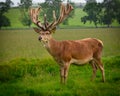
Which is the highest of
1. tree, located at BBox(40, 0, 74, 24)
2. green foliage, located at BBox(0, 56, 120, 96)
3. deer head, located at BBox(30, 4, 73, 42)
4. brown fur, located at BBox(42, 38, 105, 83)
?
tree, located at BBox(40, 0, 74, 24)

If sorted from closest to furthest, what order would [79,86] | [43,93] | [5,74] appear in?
[43,93] < [79,86] < [5,74]

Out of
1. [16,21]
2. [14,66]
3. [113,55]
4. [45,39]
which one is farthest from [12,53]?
[113,55]

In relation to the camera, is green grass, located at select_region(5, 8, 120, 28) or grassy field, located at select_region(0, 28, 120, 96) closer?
grassy field, located at select_region(0, 28, 120, 96)

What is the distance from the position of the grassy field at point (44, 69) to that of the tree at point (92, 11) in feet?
0.45

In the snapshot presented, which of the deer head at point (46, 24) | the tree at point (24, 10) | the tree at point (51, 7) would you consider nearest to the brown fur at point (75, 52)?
the deer head at point (46, 24)

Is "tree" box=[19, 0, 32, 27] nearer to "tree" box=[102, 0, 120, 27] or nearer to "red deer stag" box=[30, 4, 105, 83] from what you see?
"red deer stag" box=[30, 4, 105, 83]

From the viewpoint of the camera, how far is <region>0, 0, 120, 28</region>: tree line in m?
3.53

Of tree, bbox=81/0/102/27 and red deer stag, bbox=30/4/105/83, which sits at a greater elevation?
tree, bbox=81/0/102/27

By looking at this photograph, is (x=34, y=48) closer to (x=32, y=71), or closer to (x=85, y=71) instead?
(x=32, y=71)

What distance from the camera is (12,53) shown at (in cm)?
367

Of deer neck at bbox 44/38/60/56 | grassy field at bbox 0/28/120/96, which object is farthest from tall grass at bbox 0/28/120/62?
deer neck at bbox 44/38/60/56

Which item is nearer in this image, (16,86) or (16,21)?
(16,86)

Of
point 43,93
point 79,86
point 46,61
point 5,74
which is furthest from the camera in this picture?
point 46,61

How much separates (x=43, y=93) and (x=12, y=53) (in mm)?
922
